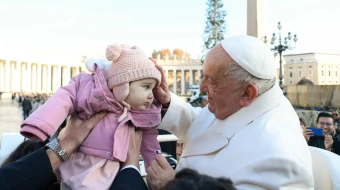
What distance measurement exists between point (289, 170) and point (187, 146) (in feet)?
1.88

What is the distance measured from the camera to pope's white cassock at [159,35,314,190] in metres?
1.13

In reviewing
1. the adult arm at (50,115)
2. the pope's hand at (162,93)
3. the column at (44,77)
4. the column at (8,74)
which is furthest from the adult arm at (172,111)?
the column at (44,77)

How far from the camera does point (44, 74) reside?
55.1 metres

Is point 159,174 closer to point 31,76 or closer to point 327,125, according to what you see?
point 327,125

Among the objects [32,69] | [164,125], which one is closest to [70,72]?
[32,69]

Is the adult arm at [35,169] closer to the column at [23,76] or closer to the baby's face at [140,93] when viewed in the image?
the baby's face at [140,93]

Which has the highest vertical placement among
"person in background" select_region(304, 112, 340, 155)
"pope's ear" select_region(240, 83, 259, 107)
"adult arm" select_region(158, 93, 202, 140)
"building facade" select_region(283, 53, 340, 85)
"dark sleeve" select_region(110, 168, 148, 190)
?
"building facade" select_region(283, 53, 340, 85)

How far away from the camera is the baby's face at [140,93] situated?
156cm

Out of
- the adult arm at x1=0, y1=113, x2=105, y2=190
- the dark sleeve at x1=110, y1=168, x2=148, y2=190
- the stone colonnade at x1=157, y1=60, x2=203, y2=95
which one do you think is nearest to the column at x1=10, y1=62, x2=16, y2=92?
the stone colonnade at x1=157, y1=60, x2=203, y2=95

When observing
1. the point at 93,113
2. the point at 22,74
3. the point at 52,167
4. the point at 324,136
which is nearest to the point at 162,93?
the point at 93,113

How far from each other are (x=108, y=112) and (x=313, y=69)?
76.7 m

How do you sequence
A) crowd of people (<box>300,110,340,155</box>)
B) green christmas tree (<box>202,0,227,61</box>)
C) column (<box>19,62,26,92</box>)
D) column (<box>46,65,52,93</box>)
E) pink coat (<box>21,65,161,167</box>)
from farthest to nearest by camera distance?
column (<box>46,65,52,93</box>)
column (<box>19,62,26,92</box>)
green christmas tree (<box>202,0,227,61</box>)
crowd of people (<box>300,110,340,155</box>)
pink coat (<box>21,65,161,167</box>)

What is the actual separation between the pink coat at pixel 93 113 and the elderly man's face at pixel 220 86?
36 cm

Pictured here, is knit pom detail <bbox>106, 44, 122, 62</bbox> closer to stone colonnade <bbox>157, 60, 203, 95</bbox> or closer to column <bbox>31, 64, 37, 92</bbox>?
column <bbox>31, 64, 37, 92</bbox>
